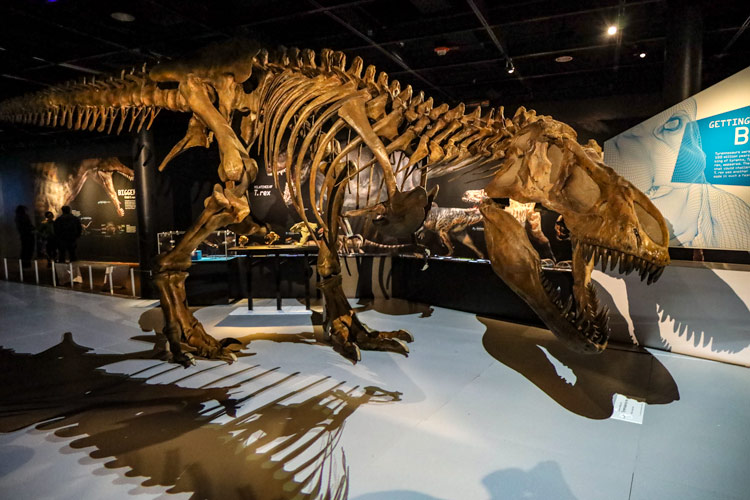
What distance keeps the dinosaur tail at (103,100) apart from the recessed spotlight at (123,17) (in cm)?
80

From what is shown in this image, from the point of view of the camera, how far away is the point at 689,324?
4.51 meters

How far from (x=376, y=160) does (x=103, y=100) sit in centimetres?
300

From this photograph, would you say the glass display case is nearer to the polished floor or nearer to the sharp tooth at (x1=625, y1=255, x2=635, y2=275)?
the polished floor

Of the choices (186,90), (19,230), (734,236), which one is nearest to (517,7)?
(734,236)

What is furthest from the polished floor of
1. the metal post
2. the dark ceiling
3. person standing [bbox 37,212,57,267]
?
person standing [bbox 37,212,57,267]

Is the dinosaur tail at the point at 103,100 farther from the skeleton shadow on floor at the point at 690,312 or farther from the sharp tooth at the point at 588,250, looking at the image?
the skeleton shadow on floor at the point at 690,312

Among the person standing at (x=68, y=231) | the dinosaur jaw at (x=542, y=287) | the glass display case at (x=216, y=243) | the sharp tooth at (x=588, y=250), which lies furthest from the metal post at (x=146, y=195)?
the sharp tooth at (x=588, y=250)

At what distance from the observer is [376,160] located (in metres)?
4.05

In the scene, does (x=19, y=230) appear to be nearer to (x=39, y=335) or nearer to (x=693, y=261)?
(x=39, y=335)

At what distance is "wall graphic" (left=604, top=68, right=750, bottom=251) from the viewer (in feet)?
13.9

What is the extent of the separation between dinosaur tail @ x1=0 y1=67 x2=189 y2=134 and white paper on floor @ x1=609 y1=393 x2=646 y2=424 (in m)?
4.59

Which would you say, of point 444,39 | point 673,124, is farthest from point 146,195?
point 673,124

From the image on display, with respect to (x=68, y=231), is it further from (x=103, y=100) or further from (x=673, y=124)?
(x=673, y=124)

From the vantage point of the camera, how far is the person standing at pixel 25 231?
11.0 metres
